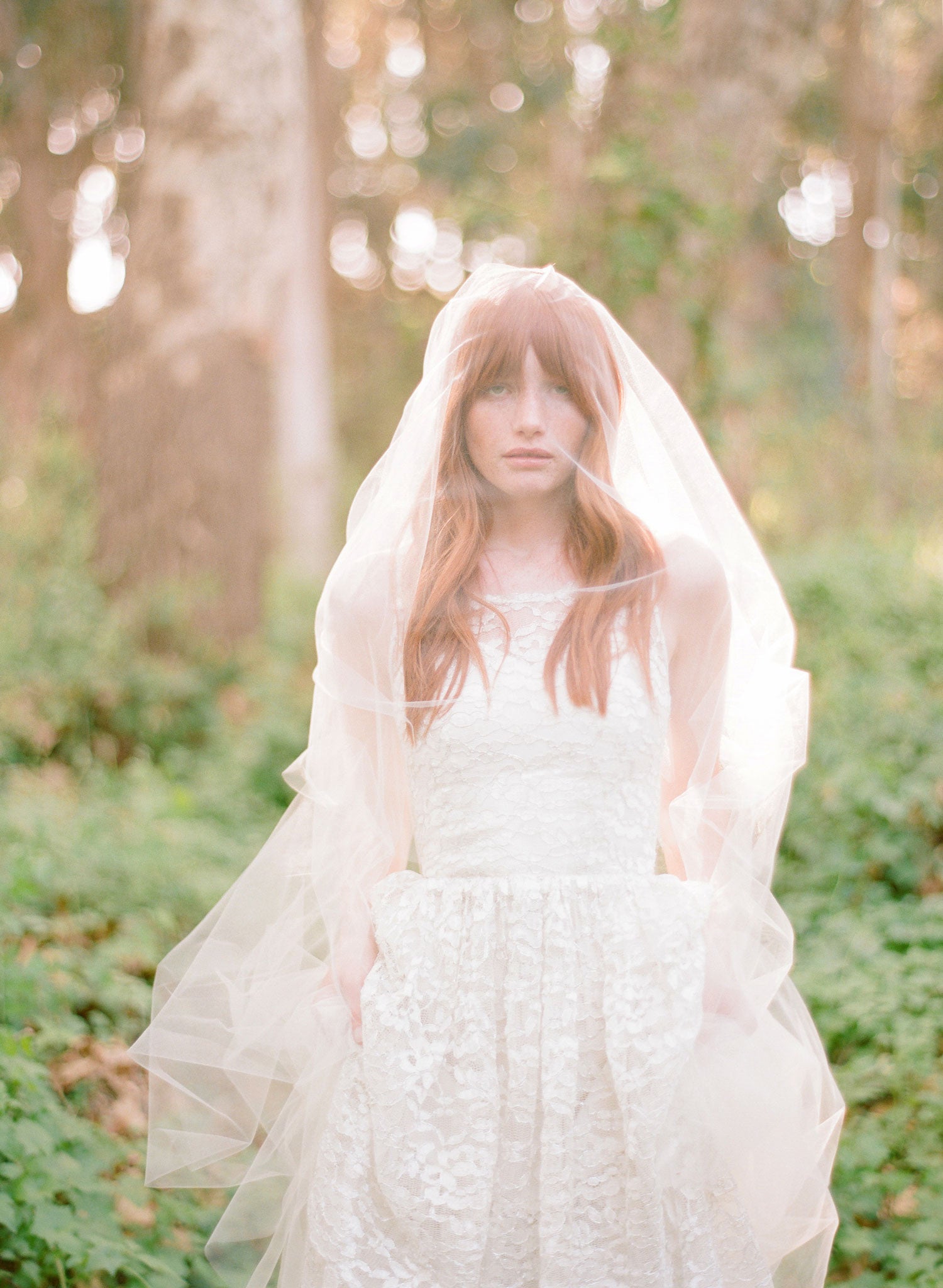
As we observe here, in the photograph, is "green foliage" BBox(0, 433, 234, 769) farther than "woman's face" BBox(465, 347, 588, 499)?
Yes

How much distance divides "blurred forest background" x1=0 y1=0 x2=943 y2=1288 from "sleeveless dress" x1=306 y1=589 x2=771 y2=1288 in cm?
71

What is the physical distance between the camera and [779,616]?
90.6 inches

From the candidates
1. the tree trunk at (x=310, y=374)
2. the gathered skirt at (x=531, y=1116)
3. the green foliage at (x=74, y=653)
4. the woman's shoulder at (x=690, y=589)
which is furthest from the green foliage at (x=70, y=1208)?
the tree trunk at (x=310, y=374)

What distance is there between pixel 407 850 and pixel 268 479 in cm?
583

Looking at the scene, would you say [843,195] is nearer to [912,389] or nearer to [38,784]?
[912,389]

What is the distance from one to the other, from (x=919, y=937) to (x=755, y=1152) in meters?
1.83

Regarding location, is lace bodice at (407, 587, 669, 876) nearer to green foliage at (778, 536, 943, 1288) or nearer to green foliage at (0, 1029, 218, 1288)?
green foliage at (0, 1029, 218, 1288)

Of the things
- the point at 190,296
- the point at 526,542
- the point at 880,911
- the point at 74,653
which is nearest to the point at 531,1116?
the point at 526,542

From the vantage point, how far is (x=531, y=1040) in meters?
1.98

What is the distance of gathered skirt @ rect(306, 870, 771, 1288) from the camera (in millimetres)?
1952

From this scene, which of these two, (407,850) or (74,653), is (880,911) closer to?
(407,850)

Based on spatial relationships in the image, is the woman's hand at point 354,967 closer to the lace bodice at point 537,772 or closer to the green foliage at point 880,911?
the lace bodice at point 537,772

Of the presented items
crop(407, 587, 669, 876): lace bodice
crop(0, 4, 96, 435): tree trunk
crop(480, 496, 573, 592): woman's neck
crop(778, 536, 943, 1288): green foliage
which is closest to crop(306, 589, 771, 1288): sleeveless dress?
crop(407, 587, 669, 876): lace bodice

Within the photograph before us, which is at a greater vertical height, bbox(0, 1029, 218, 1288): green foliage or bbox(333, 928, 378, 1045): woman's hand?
bbox(333, 928, 378, 1045): woman's hand
